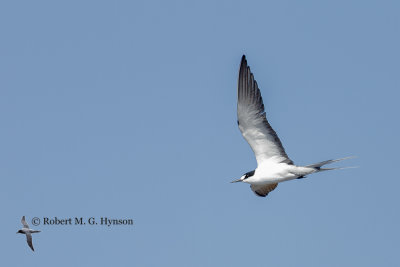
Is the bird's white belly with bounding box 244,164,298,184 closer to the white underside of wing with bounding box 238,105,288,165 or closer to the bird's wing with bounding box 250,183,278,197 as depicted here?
the white underside of wing with bounding box 238,105,288,165

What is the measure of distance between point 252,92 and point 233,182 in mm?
4510

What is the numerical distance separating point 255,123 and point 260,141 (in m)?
0.88

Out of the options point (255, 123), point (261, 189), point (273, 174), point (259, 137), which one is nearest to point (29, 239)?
point (261, 189)

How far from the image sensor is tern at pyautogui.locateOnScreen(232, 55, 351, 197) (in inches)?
1033

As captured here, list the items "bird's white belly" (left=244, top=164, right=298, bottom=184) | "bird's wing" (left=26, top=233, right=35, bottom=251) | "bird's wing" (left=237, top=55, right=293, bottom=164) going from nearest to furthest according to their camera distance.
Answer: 1. "bird's wing" (left=237, top=55, right=293, bottom=164)
2. "bird's white belly" (left=244, top=164, right=298, bottom=184)
3. "bird's wing" (left=26, top=233, right=35, bottom=251)

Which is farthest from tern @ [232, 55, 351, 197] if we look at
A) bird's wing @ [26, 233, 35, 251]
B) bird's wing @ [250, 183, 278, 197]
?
bird's wing @ [26, 233, 35, 251]

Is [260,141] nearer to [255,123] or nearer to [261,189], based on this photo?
[255,123]

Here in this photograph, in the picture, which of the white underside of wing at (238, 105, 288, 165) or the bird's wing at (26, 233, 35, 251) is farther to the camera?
the bird's wing at (26, 233, 35, 251)

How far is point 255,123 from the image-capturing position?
2667 centimetres

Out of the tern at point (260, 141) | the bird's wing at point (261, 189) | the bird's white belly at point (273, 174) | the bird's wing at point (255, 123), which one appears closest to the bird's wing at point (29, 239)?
the bird's wing at point (261, 189)

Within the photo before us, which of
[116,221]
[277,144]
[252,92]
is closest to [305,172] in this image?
[277,144]

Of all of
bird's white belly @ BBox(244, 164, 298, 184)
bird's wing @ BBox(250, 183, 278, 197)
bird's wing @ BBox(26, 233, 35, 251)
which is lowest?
bird's wing @ BBox(26, 233, 35, 251)

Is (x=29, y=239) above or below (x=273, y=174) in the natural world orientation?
below

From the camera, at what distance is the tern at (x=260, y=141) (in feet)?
86.1
